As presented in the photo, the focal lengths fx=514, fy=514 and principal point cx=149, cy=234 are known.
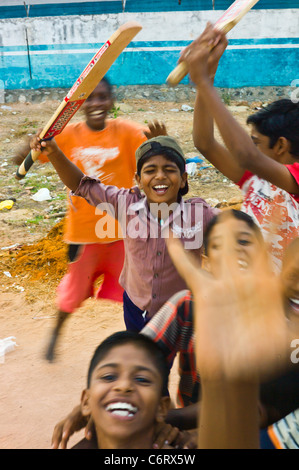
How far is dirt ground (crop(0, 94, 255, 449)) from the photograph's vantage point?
2994 millimetres

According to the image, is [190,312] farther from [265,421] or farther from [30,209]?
[30,209]

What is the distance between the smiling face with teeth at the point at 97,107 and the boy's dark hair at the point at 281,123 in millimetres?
1098

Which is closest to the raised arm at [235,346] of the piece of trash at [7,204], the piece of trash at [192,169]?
the piece of trash at [7,204]

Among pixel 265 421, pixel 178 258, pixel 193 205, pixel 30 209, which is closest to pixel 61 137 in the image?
pixel 193 205

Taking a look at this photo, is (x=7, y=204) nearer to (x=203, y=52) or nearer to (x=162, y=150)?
(x=162, y=150)

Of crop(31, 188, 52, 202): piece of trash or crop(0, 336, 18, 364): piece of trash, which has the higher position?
crop(31, 188, 52, 202): piece of trash

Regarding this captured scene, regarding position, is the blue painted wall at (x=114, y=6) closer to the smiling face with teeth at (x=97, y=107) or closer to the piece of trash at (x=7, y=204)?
the piece of trash at (x=7, y=204)

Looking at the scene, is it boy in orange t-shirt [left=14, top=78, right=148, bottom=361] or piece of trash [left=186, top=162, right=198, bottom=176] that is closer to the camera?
boy in orange t-shirt [left=14, top=78, right=148, bottom=361]

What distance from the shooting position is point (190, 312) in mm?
1858

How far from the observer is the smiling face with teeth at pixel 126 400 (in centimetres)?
151

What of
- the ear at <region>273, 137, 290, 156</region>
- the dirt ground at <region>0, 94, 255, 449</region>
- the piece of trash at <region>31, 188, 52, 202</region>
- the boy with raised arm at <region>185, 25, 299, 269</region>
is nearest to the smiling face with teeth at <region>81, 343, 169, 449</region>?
the boy with raised arm at <region>185, 25, 299, 269</region>

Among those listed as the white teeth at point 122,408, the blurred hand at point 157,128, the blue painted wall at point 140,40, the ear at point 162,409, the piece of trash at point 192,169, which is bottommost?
the white teeth at point 122,408

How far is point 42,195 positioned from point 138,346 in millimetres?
5183

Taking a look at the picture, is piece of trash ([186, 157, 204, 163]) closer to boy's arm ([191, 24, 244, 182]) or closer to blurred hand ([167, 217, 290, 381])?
boy's arm ([191, 24, 244, 182])
